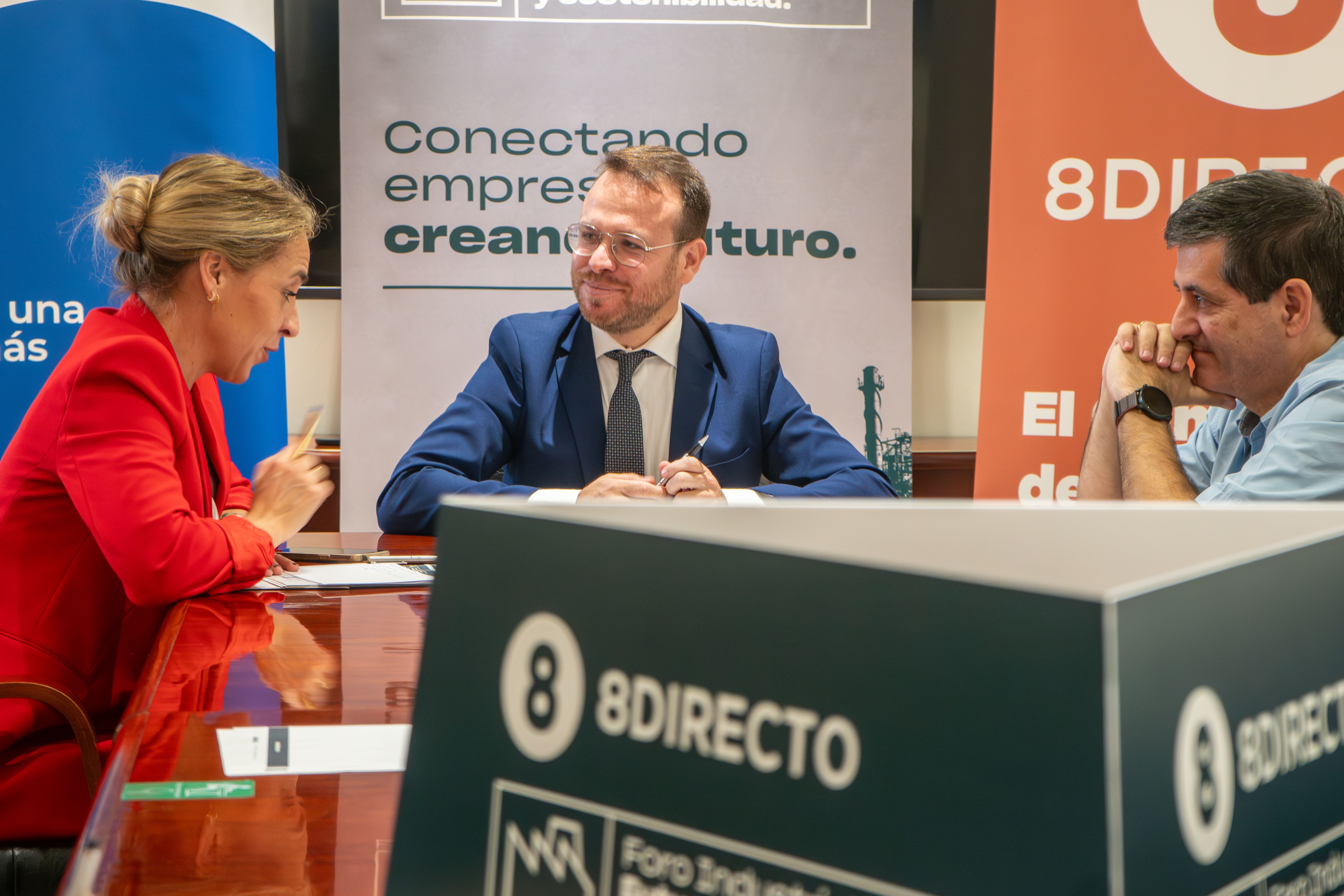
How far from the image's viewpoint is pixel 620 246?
2381 millimetres

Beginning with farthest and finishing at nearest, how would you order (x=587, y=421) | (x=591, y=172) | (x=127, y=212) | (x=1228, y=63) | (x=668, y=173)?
(x=591, y=172)
(x=1228, y=63)
(x=668, y=173)
(x=587, y=421)
(x=127, y=212)

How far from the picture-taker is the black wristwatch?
2.11 metres

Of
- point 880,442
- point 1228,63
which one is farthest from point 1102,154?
point 880,442

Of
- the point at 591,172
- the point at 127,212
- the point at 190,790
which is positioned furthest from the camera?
the point at 591,172

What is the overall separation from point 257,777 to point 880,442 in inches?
107

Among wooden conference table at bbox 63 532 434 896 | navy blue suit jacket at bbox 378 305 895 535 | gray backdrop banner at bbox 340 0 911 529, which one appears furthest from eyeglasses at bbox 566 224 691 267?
wooden conference table at bbox 63 532 434 896

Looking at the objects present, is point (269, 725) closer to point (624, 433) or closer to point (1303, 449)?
point (624, 433)

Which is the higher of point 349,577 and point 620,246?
point 620,246

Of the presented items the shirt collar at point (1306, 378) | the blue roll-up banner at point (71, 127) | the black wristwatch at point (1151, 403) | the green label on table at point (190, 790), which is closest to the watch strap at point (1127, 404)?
the black wristwatch at point (1151, 403)

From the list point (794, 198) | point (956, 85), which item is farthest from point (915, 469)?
point (956, 85)

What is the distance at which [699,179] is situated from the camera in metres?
2.49

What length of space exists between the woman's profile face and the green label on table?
1.15 m

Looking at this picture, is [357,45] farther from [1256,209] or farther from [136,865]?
[136,865]

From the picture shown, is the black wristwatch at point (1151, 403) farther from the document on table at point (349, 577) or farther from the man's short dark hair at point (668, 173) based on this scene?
the document on table at point (349, 577)
